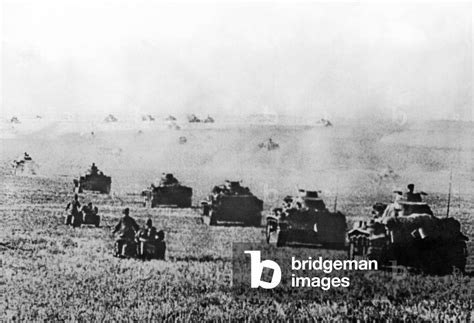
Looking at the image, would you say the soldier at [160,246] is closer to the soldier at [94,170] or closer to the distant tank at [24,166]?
the soldier at [94,170]

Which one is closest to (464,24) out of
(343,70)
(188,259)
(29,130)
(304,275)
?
(343,70)

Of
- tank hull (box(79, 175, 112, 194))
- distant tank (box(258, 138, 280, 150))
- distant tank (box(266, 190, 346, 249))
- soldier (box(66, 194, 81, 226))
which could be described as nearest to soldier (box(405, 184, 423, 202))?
distant tank (box(266, 190, 346, 249))

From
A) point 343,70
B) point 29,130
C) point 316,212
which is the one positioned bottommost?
point 316,212

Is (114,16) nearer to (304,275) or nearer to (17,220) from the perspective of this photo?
(17,220)

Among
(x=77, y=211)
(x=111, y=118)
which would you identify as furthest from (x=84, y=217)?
(x=111, y=118)

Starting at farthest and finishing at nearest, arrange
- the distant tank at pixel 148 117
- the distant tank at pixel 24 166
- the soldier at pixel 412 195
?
the soldier at pixel 412 195 < the distant tank at pixel 148 117 < the distant tank at pixel 24 166

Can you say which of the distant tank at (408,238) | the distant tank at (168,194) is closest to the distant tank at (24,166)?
the distant tank at (168,194)
